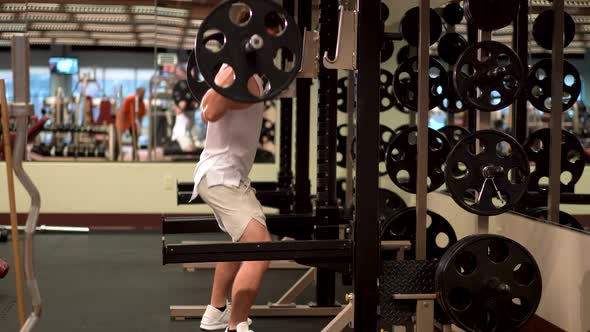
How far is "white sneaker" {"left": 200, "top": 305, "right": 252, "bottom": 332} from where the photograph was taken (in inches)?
183

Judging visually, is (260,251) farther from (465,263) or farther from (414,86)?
(414,86)

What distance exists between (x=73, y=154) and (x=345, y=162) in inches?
143

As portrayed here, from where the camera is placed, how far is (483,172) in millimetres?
3570

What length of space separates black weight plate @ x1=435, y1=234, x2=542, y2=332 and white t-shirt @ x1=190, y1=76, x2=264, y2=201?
1083mm

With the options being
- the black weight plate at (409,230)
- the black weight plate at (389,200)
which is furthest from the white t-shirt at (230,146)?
the black weight plate at (389,200)

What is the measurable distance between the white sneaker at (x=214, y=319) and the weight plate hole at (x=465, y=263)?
1.49 meters

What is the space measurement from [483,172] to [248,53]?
3.71 ft

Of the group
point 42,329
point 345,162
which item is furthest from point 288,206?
point 42,329

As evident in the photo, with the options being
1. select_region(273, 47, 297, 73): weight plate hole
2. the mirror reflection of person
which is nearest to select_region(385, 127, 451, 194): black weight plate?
select_region(273, 47, 297, 73): weight plate hole

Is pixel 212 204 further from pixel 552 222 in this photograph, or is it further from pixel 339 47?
pixel 552 222

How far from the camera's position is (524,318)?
3512 millimetres

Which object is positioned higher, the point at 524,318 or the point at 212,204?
the point at 212,204

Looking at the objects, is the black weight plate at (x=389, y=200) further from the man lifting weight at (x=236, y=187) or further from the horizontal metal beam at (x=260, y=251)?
the horizontal metal beam at (x=260, y=251)

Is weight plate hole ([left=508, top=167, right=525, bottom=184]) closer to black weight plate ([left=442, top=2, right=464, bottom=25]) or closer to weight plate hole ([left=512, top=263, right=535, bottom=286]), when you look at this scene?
weight plate hole ([left=512, top=263, right=535, bottom=286])
